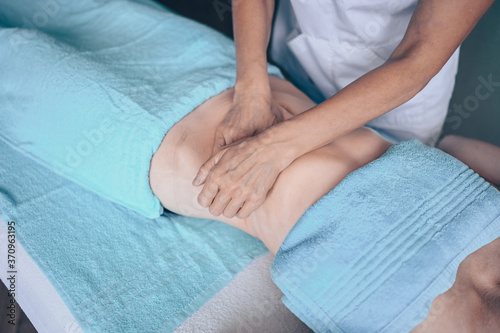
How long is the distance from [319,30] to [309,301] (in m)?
0.74

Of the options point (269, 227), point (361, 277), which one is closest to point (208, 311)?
point (269, 227)

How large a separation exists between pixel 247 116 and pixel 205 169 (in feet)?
0.64

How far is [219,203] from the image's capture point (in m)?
0.77

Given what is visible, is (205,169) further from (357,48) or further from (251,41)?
(357,48)

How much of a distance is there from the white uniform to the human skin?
0.46 feet

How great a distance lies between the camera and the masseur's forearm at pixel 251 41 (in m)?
0.96

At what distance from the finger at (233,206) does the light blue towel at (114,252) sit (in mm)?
166

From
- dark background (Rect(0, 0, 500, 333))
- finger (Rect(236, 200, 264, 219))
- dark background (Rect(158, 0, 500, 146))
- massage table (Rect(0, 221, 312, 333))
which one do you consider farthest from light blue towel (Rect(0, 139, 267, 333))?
dark background (Rect(158, 0, 500, 146))

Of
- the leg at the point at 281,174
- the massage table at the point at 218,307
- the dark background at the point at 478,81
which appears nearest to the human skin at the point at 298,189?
the leg at the point at 281,174

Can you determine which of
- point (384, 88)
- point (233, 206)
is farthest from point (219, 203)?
point (384, 88)

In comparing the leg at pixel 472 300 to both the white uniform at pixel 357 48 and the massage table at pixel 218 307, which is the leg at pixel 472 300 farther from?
the white uniform at pixel 357 48

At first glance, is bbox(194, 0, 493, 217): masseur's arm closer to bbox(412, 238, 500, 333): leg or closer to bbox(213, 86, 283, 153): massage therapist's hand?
bbox(213, 86, 283, 153): massage therapist's hand

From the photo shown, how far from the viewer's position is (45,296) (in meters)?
0.78

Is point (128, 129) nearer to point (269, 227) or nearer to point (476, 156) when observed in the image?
point (269, 227)
